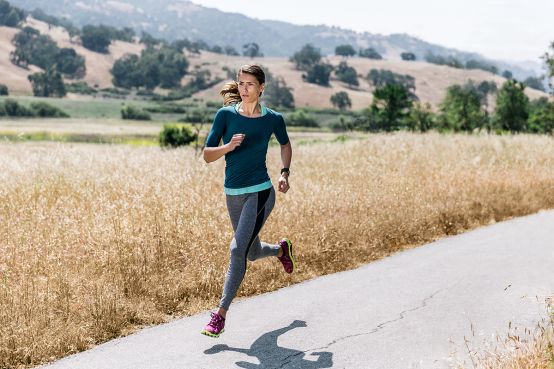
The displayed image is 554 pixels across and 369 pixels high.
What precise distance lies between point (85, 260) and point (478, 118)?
2837 inches

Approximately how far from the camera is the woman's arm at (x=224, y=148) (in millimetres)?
4863

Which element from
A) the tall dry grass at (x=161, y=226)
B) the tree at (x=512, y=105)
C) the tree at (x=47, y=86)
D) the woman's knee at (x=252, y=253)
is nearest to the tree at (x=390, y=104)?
the tree at (x=512, y=105)

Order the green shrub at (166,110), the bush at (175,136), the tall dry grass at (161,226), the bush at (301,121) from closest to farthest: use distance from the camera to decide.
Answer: the tall dry grass at (161,226)
the bush at (175,136)
the bush at (301,121)
the green shrub at (166,110)

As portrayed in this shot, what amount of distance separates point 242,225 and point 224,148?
2.32 ft

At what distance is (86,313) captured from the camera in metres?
5.39

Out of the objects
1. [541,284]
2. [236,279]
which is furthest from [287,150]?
[541,284]

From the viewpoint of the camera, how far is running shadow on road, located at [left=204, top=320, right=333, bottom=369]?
4680 mm

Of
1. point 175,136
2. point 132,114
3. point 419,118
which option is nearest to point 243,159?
point 175,136

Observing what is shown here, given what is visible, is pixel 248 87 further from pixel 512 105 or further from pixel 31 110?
pixel 31 110

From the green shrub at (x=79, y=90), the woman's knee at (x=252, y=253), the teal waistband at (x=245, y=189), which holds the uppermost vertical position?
the green shrub at (x=79, y=90)

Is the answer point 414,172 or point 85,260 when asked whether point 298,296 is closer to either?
point 85,260

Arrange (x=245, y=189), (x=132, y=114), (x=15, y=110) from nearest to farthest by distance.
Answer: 1. (x=245, y=189)
2. (x=15, y=110)
3. (x=132, y=114)

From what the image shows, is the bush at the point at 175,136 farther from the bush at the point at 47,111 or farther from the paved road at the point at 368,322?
the bush at the point at 47,111

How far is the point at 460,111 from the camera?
70.9m
